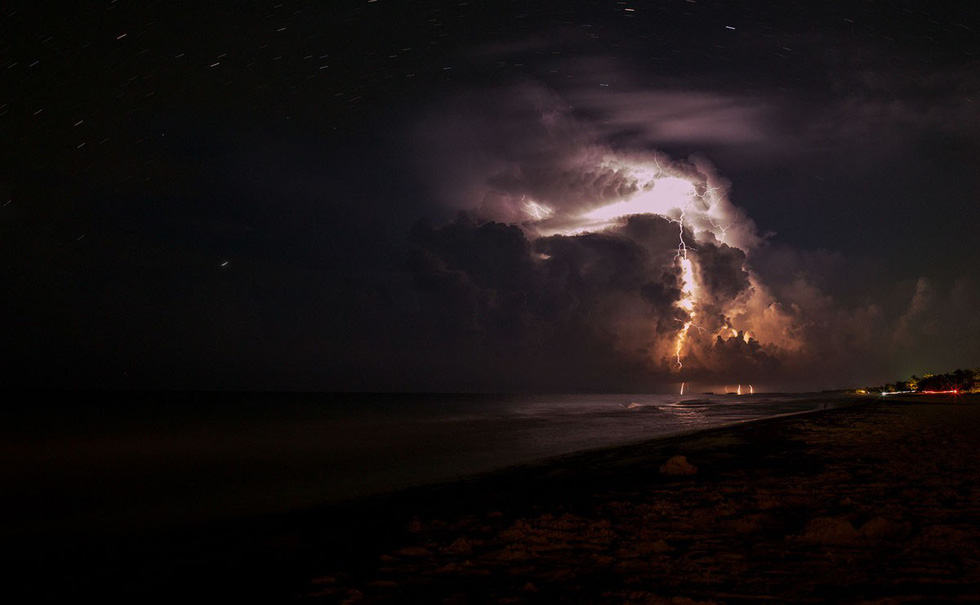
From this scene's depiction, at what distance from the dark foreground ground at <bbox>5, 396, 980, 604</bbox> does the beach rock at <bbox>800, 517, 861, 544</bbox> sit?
20mm

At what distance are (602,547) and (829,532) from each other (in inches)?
94.3

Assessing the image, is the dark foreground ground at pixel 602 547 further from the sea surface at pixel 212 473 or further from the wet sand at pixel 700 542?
the sea surface at pixel 212 473

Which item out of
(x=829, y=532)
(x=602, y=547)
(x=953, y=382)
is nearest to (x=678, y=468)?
(x=829, y=532)

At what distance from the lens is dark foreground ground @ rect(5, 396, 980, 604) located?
4949 millimetres

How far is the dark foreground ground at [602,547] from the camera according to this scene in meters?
4.95

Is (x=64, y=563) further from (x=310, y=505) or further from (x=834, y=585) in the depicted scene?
(x=834, y=585)

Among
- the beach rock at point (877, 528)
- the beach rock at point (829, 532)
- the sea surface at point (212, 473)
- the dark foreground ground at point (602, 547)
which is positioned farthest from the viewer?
the sea surface at point (212, 473)

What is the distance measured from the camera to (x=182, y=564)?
7.71 m

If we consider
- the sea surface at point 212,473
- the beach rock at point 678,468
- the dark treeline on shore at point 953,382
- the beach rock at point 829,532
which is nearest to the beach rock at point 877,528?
the beach rock at point 829,532

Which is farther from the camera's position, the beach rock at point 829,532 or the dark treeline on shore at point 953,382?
the dark treeline on shore at point 953,382

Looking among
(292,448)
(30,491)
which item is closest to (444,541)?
(30,491)

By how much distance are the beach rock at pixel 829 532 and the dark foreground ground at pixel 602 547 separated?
0.02 m

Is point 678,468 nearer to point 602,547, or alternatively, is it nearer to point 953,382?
point 602,547

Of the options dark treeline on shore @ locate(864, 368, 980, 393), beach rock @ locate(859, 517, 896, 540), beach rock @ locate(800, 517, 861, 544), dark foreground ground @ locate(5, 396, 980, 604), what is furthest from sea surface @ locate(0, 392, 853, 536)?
dark treeline on shore @ locate(864, 368, 980, 393)
